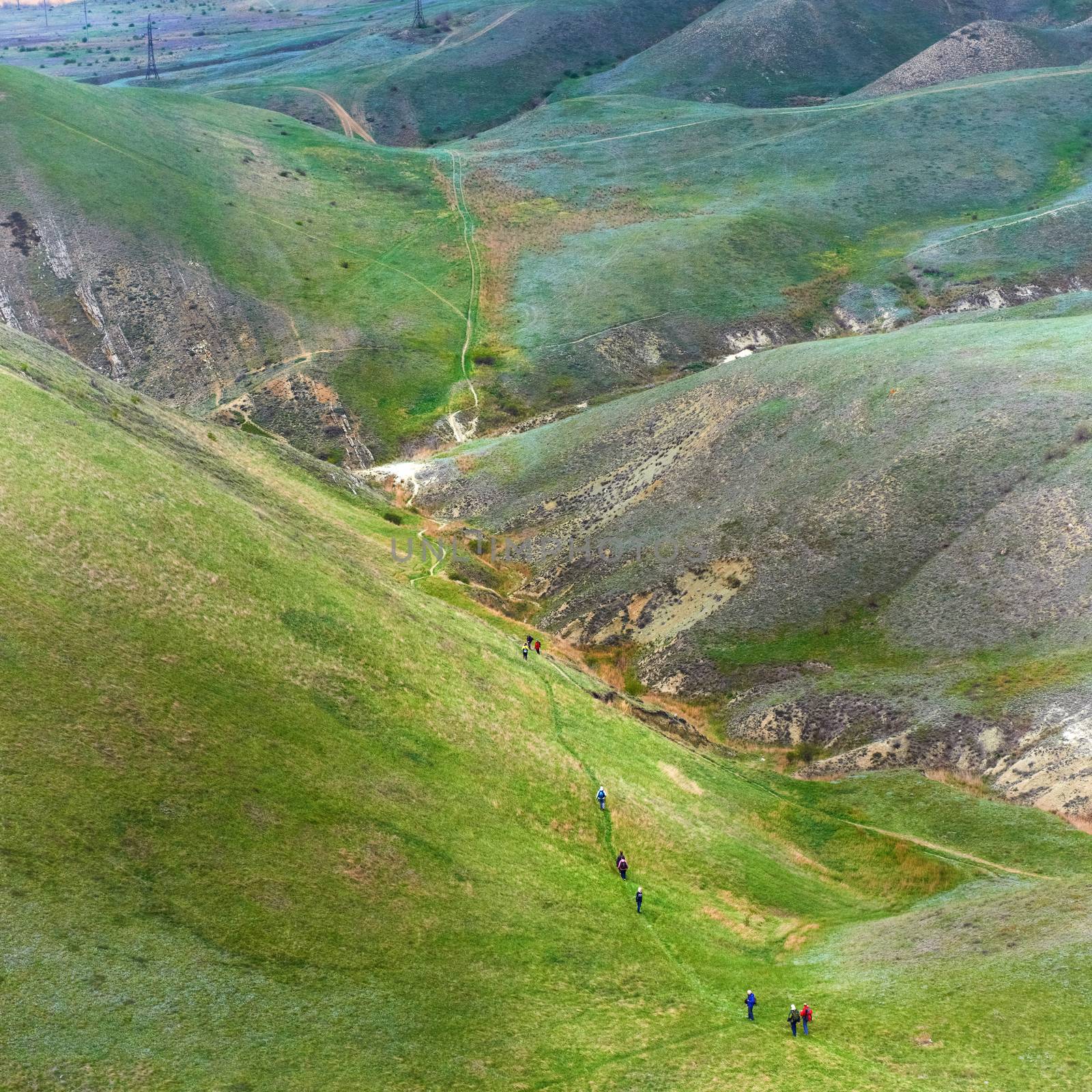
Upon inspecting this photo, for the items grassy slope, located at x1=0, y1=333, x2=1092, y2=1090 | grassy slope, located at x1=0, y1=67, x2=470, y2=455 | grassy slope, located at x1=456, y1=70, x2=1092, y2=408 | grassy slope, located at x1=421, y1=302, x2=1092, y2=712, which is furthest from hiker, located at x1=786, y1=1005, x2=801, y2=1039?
grassy slope, located at x1=456, y1=70, x2=1092, y2=408

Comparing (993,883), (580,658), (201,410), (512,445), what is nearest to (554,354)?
(512,445)

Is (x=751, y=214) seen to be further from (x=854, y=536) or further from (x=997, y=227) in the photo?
(x=854, y=536)

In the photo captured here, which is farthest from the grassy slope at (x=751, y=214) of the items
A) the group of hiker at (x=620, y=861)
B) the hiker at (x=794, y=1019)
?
the hiker at (x=794, y=1019)

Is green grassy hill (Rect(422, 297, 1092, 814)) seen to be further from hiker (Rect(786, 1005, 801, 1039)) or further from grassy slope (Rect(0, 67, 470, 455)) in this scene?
grassy slope (Rect(0, 67, 470, 455))

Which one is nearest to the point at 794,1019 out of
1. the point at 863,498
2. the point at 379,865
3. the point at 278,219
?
the point at 379,865

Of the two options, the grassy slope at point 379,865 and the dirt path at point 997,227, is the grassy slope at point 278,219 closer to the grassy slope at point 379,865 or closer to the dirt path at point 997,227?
the grassy slope at point 379,865

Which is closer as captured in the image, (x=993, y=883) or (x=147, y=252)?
(x=993, y=883)

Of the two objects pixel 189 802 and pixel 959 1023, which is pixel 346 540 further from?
pixel 959 1023
